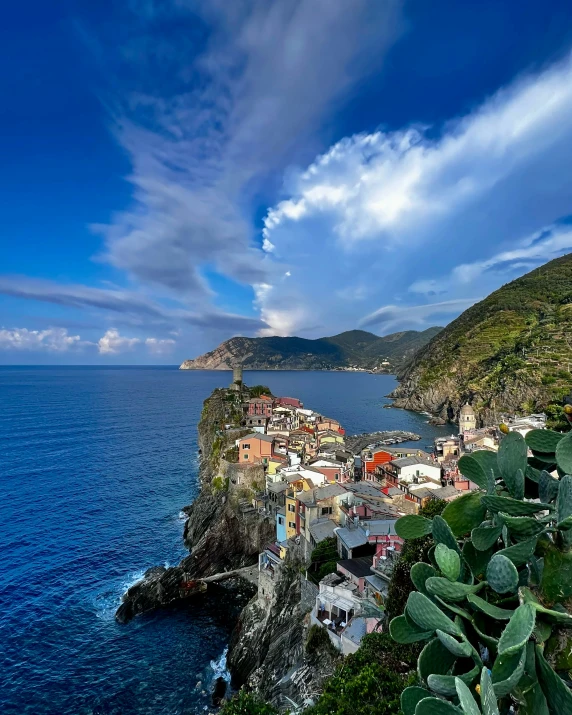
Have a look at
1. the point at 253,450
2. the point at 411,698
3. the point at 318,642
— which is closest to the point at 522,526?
the point at 411,698

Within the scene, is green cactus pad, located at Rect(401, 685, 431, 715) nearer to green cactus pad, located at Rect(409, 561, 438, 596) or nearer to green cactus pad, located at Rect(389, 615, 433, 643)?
green cactus pad, located at Rect(389, 615, 433, 643)

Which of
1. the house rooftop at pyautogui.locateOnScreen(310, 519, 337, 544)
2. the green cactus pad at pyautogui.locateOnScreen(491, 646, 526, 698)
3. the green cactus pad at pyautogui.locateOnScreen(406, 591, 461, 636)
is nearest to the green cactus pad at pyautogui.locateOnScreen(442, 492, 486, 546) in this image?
the green cactus pad at pyautogui.locateOnScreen(406, 591, 461, 636)

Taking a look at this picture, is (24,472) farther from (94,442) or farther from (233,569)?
(233,569)

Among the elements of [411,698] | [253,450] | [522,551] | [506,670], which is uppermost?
[522,551]

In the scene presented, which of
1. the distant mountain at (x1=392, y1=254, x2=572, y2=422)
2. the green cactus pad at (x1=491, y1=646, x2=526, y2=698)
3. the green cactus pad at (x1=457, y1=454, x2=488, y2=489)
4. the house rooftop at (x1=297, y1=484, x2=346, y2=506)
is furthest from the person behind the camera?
the distant mountain at (x1=392, y1=254, x2=572, y2=422)

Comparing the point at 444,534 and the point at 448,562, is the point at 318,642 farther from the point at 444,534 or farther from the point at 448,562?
the point at 448,562

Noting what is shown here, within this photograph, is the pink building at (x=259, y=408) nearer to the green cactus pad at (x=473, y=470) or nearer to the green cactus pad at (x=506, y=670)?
the green cactus pad at (x=473, y=470)

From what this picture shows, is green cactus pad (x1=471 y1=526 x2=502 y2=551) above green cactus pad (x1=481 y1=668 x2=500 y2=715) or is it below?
above
